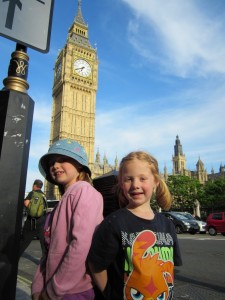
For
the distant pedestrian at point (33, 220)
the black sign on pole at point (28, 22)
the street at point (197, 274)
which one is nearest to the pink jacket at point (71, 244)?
the black sign on pole at point (28, 22)

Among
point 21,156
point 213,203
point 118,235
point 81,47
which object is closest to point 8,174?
point 21,156

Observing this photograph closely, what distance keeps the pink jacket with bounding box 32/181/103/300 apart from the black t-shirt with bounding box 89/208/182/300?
0.09 meters

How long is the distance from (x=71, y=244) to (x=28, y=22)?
1.76 metres

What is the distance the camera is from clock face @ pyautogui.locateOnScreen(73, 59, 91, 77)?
2218 inches

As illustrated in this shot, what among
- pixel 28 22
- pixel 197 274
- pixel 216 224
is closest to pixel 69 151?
pixel 28 22

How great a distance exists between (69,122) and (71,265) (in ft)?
182

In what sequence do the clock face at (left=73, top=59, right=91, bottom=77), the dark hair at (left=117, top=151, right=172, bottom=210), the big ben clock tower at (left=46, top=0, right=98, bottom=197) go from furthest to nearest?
the clock face at (left=73, top=59, right=91, bottom=77) < the big ben clock tower at (left=46, top=0, right=98, bottom=197) < the dark hair at (left=117, top=151, right=172, bottom=210)

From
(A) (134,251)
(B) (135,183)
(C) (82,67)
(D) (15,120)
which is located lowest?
(A) (134,251)

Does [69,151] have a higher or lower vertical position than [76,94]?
lower

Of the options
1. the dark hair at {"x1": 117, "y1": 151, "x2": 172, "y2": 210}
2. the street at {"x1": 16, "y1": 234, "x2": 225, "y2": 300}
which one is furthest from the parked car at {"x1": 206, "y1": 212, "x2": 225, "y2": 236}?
the dark hair at {"x1": 117, "y1": 151, "x2": 172, "y2": 210}

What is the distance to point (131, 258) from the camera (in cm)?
158

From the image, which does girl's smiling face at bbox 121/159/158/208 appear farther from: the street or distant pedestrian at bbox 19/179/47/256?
distant pedestrian at bbox 19/179/47/256

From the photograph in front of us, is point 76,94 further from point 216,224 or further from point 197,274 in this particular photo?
point 197,274

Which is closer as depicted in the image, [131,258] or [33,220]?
[131,258]
